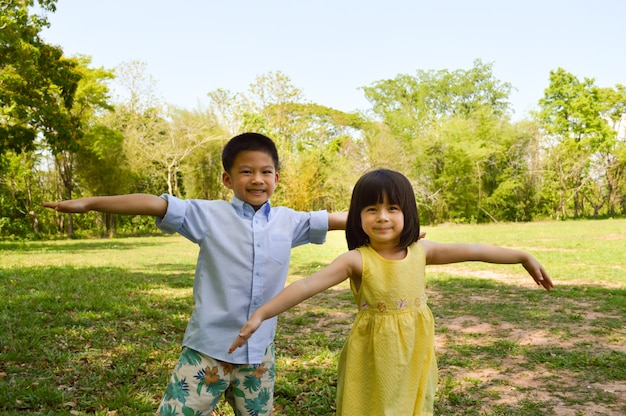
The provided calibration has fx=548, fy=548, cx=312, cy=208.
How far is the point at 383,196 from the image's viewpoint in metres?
2.01

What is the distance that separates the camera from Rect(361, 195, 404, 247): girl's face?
6.58 ft

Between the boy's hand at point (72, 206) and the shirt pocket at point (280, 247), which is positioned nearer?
the boy's hand at point (72, 206)

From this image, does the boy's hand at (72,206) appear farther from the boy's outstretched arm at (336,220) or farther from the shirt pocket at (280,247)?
the boy's outstretched arm at (336,220)

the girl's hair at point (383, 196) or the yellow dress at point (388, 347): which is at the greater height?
the girl's hair at point (383, 196)

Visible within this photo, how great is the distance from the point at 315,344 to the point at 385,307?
127 inches

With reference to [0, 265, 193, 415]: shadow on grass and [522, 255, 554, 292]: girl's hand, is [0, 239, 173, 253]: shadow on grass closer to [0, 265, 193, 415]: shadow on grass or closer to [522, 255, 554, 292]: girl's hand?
[0, 265, 193, 415]: shadow on grass

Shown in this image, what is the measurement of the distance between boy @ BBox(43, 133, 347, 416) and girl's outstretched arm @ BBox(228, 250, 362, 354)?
25 centimetres

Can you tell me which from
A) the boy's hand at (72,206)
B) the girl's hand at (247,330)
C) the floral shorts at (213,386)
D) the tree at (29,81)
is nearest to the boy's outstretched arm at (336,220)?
the floral shorts at (213,386)

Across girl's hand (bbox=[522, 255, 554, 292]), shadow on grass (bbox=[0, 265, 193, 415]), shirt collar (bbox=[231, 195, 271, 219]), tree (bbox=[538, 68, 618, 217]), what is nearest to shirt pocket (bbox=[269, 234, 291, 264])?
shirt collar (bbox=[231, 195, 271, 219])

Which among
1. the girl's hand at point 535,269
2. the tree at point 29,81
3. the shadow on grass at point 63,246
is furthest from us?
the shadow on grass at point 63,246

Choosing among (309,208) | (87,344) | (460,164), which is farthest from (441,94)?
(87,344)

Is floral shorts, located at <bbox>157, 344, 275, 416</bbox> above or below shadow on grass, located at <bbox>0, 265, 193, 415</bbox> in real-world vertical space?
above

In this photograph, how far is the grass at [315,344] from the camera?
3.54m

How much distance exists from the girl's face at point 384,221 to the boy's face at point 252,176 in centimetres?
47
